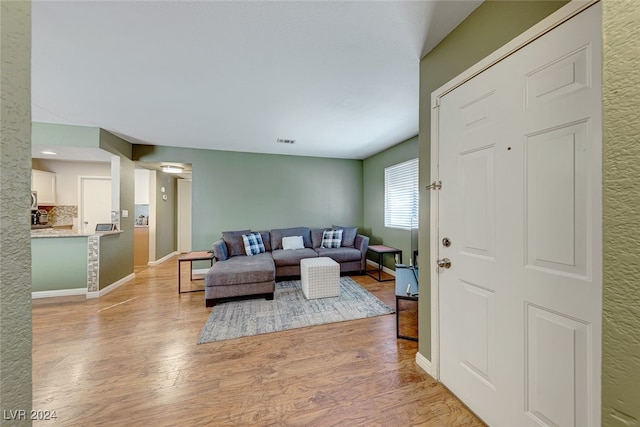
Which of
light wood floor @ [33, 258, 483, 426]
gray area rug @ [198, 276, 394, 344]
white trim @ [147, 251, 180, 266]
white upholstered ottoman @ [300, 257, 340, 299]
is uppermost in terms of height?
white upholstered ottoman @ [300, 257, 340, 299]

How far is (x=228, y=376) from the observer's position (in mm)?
1815

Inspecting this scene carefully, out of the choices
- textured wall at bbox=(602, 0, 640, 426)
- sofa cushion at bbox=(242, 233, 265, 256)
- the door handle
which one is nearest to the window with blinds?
the door handle

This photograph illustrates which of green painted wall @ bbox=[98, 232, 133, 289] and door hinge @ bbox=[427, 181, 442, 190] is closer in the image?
door hinge @ bbox=[427, 181, 442, 190]

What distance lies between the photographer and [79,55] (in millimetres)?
1867

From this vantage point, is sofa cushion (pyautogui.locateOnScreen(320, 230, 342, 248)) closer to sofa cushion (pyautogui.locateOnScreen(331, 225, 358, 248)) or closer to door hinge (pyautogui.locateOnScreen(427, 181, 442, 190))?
sofa cushion (pyautogui.locateOnScreen(331, 225, 358, 248))

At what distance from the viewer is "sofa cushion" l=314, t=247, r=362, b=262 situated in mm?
4414

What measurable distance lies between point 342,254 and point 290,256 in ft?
3.23

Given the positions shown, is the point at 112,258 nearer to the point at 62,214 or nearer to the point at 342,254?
the point at 62,214

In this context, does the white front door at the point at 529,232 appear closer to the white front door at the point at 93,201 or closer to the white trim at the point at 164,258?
the white trim at the point at 164,258

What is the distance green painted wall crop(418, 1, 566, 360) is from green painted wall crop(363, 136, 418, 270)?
220 cm

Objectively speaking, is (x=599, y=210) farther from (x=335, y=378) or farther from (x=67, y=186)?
(x=67, y=186)

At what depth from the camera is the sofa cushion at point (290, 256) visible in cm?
418

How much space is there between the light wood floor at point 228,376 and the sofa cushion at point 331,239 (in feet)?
7.41

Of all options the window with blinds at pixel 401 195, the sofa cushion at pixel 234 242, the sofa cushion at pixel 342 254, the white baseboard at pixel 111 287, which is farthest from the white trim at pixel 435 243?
the white baseboard at pixel 111 287
